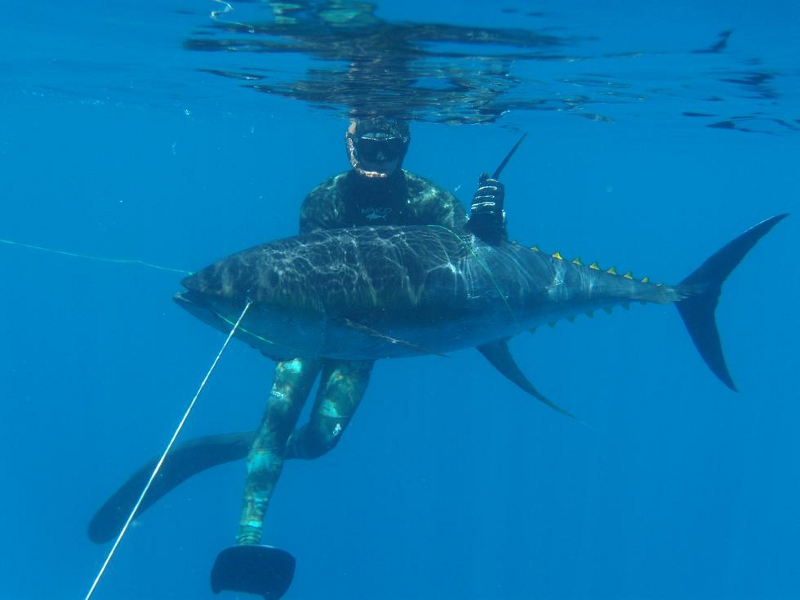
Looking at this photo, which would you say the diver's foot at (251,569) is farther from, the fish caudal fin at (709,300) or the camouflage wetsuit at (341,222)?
the fish caudal fin at (709,300)

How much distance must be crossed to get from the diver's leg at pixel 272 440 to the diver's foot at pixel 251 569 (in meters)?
0.51

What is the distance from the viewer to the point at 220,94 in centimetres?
1692

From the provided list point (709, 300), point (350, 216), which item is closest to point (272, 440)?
point (350, 216)

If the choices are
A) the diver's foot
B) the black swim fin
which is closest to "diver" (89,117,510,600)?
the diver's foot

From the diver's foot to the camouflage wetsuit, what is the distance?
174cm

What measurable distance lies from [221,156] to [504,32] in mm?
40084

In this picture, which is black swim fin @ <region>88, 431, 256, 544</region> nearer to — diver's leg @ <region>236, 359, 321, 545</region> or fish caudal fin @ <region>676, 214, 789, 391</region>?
diver's leg @ <region>236, 359, 321, 545</region>

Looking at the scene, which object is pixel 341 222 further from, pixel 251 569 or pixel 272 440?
pixel 251 569

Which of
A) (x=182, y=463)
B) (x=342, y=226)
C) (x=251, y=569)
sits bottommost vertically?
(x=182, y=463)

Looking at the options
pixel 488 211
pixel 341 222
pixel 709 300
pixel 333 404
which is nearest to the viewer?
pixel 488 211

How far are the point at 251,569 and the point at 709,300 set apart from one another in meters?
5.87

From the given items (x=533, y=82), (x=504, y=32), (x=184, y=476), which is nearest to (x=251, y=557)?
(x=184, y=476)

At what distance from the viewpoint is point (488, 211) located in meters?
6.59

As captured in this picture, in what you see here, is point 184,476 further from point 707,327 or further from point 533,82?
point 533,82
